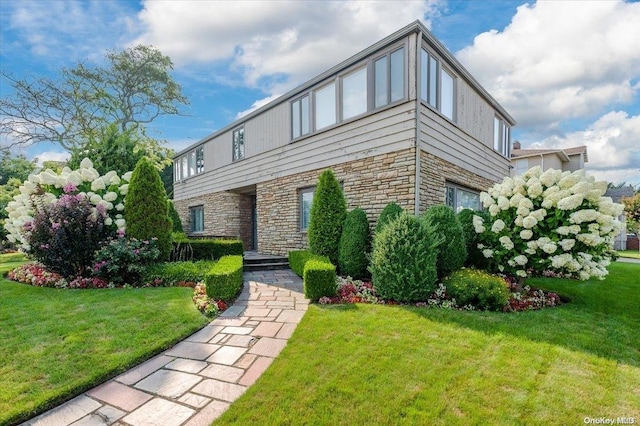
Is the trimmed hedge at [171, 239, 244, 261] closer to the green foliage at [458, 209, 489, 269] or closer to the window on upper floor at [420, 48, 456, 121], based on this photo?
the green foliage at [458, 209, 489, 269]

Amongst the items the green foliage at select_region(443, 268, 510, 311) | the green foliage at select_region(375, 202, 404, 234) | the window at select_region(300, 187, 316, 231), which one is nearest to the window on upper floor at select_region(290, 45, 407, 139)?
the window at select_region(300, 187, 316, 231)

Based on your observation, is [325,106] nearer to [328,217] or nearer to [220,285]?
[328,217]

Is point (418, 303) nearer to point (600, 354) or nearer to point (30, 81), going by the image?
point (600, 354)

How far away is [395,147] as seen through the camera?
23.0ft

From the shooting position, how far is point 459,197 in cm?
892

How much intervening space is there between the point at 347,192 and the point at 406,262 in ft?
11.4

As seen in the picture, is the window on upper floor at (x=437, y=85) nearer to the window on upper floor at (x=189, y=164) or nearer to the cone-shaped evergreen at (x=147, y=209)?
the cone-shaped evergreen at (x=147, y=209)

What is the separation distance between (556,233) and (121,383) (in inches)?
237

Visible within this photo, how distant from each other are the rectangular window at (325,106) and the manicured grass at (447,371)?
5.78m

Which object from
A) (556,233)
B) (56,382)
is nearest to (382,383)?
(56,382)

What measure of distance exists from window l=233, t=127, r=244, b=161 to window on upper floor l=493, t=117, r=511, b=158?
30.6 feet

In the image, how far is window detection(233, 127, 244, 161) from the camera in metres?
12.3

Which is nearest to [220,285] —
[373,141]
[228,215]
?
[373,141]

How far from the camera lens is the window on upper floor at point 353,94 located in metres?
7.03
